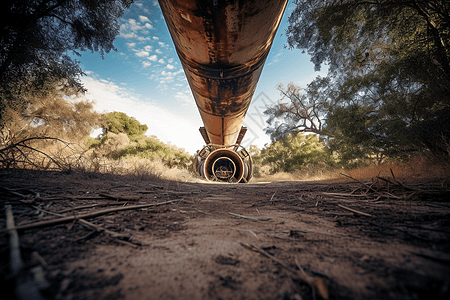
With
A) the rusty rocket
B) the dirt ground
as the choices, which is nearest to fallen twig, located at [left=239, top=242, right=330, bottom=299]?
the dirt ground

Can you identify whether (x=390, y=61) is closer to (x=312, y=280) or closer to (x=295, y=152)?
(x=312, y=280)

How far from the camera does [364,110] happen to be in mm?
5590

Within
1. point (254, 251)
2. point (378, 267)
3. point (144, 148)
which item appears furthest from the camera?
point (144, 148)

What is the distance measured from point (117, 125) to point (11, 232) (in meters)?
14.9

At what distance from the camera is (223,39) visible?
6.14 feet

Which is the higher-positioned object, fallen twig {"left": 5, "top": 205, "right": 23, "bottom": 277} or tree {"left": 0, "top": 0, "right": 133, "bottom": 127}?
tree {"left": 0, "top": 0, "right": 133, "bottom": 127}

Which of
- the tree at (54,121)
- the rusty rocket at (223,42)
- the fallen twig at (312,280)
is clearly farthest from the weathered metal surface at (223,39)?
the tree at (54,121)

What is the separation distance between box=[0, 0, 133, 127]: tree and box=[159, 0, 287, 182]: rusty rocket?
2362 millimetres

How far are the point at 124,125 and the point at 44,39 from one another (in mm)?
12433

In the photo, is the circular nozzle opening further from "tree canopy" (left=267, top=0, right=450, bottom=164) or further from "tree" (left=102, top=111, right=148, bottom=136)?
"tree" (left=102, top=111, right=148, bottom=136)

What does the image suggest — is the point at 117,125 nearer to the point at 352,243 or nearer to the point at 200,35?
the point at 200,35

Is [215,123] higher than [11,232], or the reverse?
[215,123]

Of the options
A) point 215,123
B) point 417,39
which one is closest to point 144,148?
point 215,123

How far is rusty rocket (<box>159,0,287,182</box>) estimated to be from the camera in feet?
5.26
